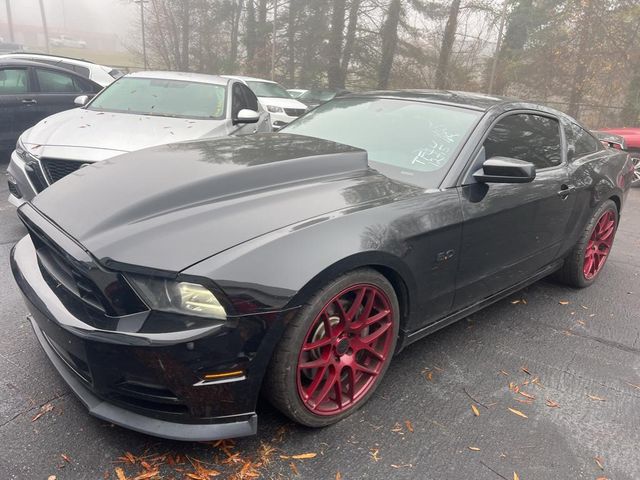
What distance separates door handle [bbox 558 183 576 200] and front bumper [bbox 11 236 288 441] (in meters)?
2.53

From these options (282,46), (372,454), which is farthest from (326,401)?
(282,46)

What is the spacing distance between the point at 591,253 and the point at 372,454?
3.12m

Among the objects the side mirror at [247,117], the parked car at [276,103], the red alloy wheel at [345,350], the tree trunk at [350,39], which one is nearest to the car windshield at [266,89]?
the parked car at [276,103]

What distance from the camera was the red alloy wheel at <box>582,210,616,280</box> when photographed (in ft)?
13.8

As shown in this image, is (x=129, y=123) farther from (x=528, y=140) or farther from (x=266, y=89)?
(x=266, y=89)

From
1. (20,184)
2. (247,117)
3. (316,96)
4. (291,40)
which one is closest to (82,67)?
(247,117)

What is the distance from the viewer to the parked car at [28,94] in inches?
265

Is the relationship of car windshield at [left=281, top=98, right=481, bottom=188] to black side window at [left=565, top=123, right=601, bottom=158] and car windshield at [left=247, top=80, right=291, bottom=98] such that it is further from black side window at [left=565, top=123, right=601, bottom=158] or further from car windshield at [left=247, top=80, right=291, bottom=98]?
car windshield at [left=247, top=80, right=291, bottom=98]

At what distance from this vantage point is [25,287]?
2252 mm

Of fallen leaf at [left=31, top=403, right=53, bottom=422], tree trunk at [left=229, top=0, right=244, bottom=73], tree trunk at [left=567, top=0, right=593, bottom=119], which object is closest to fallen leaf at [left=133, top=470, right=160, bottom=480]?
fallen leaf at [left=31, top=403, right=53, bottom=422]

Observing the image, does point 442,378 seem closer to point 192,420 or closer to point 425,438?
point 425,438

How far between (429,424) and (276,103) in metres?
10.7

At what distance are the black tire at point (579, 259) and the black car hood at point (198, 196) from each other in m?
2.19

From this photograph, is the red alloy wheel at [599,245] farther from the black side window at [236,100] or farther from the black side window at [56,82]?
the black side window at [56,82]
